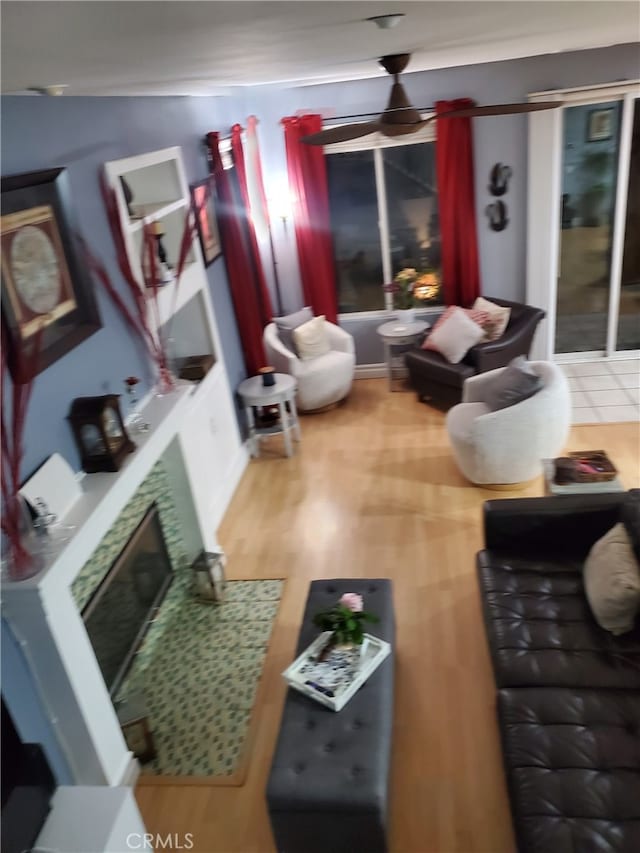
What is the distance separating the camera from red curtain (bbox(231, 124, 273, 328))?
5.04 m

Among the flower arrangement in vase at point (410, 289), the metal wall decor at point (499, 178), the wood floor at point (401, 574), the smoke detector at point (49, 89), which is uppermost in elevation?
the smoke detector at point (49, 89)

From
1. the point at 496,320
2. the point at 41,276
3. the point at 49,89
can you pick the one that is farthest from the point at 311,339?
the point at 49,89

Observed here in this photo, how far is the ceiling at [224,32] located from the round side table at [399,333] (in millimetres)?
3129

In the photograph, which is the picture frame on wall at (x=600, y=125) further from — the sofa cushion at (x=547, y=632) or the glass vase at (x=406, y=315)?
the sofa cushion at (x=547, y=632)

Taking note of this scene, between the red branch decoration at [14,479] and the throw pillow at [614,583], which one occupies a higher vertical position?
the red branch decoration at [14,479]

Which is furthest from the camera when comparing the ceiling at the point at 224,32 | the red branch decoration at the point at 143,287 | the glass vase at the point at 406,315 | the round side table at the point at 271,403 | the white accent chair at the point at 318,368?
the glass vase at the point at 406,315

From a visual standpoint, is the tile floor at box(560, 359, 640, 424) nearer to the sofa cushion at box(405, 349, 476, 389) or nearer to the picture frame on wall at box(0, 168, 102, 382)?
the sofa cushion at box(405, 349, 476, 389)

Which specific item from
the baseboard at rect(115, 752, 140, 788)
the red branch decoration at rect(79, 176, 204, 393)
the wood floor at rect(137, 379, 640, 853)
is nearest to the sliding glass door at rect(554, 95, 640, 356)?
the wood floor at rect(137, 379, 640, 853)

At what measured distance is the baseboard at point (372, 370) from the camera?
641 cm

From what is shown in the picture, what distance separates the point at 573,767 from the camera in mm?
2178

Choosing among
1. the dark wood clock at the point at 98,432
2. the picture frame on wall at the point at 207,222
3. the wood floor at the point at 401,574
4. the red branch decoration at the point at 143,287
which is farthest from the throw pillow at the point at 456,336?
the dark wood clock at the point at 98,432

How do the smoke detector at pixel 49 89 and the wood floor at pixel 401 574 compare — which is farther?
the wood floor at pixel 401 574

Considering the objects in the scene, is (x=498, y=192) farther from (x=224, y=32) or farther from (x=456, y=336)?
(x=224, y=32)

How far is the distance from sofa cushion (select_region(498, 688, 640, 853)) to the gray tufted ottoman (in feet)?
1.51
